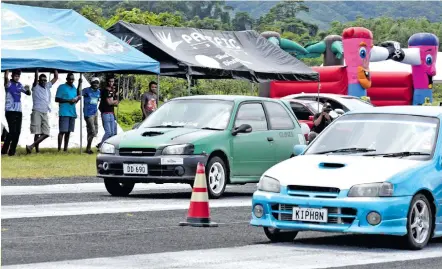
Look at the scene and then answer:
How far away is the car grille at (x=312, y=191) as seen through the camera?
417 inches

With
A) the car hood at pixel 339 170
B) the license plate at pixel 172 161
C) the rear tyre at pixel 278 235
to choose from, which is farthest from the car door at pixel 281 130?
the car hood at pixel 339 170

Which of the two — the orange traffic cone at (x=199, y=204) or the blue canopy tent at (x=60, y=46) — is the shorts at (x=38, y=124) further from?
the orange traffic cone at (x=199, y=204)

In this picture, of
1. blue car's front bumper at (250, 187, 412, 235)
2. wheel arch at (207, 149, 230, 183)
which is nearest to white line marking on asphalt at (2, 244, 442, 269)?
blue car's front bumper at (250, 187, 412, 235)

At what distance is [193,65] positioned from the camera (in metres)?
27.0

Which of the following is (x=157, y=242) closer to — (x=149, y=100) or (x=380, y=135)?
(x=380, y=135)

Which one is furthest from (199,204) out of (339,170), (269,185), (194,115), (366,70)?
(366,70)

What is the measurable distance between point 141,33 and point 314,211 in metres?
17.7

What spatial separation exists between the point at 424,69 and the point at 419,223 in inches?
1320

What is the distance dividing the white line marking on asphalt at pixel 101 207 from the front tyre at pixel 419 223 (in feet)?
15.2

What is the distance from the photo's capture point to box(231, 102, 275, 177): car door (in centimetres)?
1719

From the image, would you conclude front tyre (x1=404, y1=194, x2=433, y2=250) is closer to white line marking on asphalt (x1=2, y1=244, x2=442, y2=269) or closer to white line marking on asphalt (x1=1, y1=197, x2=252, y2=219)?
white line marking on asphalt (x1=2, y1=244, x2=442, y2=269)

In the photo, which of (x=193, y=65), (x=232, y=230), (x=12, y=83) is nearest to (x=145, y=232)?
(x=232, y=230)

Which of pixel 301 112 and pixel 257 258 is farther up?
pixel 301 112

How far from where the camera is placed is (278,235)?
446 inches
